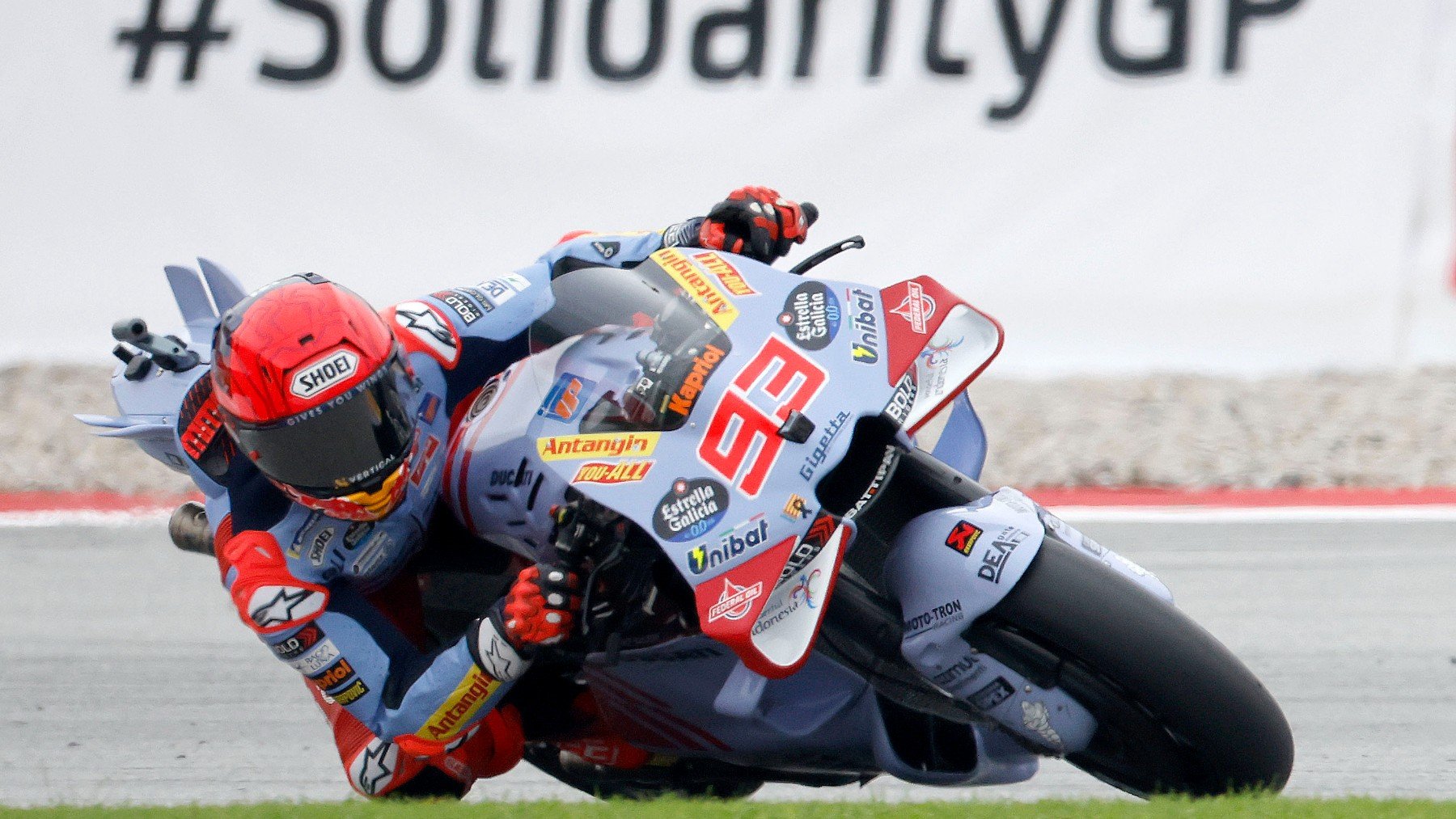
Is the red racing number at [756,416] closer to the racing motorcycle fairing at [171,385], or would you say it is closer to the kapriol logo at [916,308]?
the kapriol logo at [916,308]

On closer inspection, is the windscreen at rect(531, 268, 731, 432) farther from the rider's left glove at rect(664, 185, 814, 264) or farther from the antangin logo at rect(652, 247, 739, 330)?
the rider's left glove at rect(664, 185, 814, 264)

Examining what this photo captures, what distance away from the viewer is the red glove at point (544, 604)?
2531mm

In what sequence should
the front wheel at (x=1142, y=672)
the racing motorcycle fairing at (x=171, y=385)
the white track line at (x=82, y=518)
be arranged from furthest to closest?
1. the white track line at (x=82, y=518)
2. the racing motorcycle fairing at (x=171, y=385)
3. the front wheel at (x=1142, y=672)

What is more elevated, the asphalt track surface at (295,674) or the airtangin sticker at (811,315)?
the airtangin sticker at (811,315)

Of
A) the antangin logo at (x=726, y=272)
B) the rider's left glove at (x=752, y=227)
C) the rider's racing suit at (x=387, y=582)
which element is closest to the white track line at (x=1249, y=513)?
the rider's left glove at (x=752, y=227)

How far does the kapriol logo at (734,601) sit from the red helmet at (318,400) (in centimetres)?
65

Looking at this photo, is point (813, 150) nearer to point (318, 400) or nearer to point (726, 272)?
point (726, 272)

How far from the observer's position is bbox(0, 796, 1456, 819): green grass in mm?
2561

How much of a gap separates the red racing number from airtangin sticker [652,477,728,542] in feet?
0.10

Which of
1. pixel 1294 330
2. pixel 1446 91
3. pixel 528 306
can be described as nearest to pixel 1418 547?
pixel 1294 330

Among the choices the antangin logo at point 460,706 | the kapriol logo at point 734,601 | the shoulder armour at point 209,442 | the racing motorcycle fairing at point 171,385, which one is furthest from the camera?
the racing motorcycle fairing at point 171,385

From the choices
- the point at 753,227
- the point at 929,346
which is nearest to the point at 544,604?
the point at 929,346

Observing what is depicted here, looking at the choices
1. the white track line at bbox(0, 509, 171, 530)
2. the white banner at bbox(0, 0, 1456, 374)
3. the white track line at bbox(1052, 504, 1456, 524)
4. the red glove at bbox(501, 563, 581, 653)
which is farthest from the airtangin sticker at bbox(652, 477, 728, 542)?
the white banner at bbox(0, 0, 1456, 374)

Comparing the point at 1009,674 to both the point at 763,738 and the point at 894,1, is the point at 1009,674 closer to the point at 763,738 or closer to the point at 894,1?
the point at 763,738
